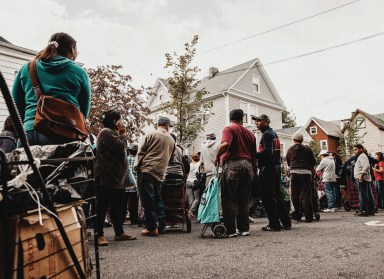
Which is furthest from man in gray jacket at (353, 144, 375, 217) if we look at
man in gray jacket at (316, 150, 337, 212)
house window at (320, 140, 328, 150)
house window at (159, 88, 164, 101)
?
house window at (320, 140, 328, 150)

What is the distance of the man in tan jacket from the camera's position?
6398mm

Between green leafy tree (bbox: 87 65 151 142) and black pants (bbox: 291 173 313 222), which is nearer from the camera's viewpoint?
black pants (bbox: 291 173 313 222)

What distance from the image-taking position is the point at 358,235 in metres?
5.77

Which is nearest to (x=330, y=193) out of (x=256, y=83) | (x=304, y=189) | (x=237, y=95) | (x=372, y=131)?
(x=304, y=189)

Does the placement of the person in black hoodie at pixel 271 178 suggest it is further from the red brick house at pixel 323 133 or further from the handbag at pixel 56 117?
the red brick house at pixel 323 133

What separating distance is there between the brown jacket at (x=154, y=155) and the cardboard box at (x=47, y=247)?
14.4 feet

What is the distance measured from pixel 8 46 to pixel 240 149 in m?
14.2

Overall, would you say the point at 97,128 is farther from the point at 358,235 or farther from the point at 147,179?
the point at 358,235

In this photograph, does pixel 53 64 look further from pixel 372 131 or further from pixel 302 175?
pixel 372 131

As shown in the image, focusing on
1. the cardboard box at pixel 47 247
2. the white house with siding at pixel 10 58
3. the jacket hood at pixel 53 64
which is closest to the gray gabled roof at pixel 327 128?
the white house with siding at pixel 10 58

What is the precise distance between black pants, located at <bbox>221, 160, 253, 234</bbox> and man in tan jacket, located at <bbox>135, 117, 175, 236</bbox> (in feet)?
3.85

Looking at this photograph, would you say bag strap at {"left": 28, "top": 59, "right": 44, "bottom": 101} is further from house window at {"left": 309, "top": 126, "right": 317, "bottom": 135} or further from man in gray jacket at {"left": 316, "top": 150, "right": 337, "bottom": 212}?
house window at {"left": 309, "top": 126, "right": 317, "bottom": 135}

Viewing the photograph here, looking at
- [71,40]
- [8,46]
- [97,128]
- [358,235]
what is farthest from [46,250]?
[97,128]

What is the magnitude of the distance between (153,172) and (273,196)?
2239 millimetres
